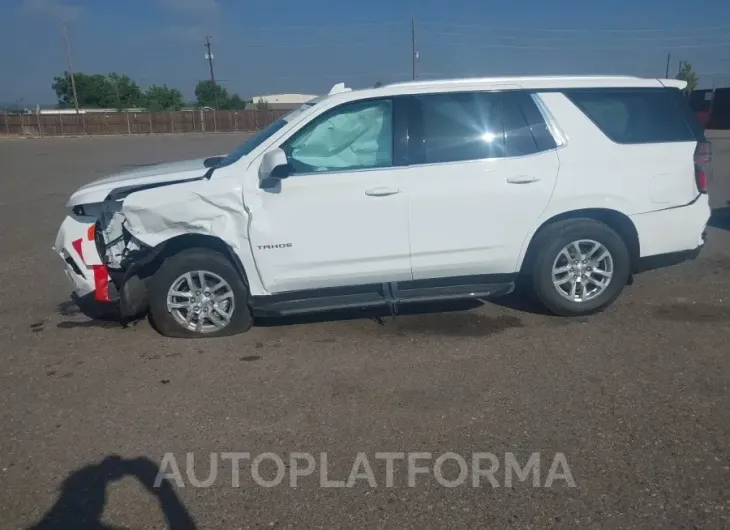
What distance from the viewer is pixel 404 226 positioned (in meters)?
4.99

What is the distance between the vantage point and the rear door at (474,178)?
5.00 meters

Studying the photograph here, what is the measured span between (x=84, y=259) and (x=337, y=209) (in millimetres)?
2151

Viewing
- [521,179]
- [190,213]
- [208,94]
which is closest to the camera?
[190,213]

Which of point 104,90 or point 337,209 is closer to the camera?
point 337,209

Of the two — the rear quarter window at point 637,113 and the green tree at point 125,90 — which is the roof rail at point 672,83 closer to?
the rear quarter window at point 637,113

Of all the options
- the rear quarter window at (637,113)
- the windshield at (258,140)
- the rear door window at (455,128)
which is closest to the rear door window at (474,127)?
the rear door window at (455,128)

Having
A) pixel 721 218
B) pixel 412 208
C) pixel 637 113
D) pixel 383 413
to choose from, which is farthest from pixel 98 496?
pixel 721 218

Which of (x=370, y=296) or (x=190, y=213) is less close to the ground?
(x=190, y=213)

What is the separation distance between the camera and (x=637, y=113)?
5.39 meters

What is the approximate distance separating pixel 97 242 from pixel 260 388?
6.79ft

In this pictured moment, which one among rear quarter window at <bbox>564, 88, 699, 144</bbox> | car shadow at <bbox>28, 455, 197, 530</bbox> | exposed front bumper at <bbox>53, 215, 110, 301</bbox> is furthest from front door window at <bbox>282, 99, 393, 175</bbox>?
car shadow at <bbox>28, 455, 197, 530</bbox>

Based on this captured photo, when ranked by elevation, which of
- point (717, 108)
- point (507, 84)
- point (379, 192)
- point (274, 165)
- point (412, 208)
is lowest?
point (412, 208)

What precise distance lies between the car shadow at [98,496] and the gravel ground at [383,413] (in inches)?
0.4

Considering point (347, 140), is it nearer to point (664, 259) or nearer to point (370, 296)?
point (370, 296)
